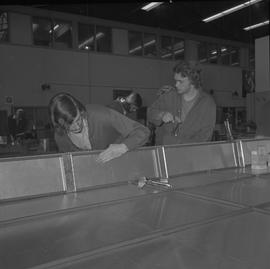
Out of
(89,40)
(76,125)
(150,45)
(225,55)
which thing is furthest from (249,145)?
(225,55)

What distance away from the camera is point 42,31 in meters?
5.37

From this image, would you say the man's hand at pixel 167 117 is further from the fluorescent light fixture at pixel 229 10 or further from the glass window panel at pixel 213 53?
the glass window panel at pixel 213 53

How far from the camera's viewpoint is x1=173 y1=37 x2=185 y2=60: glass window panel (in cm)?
641

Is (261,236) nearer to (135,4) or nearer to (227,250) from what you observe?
(227,250)

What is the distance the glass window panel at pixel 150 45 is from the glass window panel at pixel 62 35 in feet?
4.48

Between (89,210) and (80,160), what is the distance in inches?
13.4

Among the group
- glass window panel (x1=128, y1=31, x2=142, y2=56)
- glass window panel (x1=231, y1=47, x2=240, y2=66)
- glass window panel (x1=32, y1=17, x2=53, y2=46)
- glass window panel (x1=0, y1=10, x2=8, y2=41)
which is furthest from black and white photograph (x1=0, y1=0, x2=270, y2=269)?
glass window panel (x1=231, y1=47, x2=240, y2=66)

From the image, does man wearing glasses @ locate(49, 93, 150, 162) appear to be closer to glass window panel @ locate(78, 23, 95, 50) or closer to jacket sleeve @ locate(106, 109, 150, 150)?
jacket sleeve @ locate(106, 109, 150, 150)

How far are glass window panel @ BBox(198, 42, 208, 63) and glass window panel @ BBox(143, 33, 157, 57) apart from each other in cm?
116

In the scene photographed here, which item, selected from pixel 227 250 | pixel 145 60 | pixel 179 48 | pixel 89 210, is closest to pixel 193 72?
pixel 89 210

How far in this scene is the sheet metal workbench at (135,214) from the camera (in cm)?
73

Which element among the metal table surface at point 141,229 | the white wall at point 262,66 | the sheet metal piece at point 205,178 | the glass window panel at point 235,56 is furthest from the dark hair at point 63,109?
the glass window panel at point 235,56

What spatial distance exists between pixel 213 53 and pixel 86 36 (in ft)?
9.36

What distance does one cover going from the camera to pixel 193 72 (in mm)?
1874
